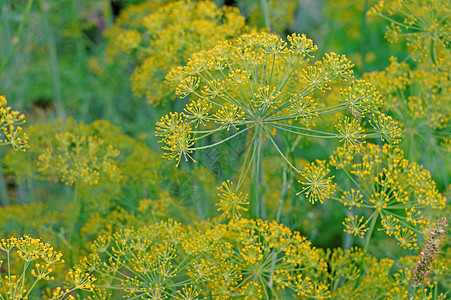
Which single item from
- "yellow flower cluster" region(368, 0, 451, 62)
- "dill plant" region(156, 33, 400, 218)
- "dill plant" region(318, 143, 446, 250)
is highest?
"yellow flower cluster" region(368, 0, 451, 62)

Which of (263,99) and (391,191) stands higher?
(263,99)

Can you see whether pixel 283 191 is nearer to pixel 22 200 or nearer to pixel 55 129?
pixel 55 129

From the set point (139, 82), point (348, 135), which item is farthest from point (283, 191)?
point (139, 82)

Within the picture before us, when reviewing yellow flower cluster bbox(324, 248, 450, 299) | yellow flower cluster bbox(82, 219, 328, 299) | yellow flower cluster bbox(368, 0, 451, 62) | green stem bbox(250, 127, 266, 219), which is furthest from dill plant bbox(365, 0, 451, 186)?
yellow flower cluster bbox(82, 219, 328, 299)

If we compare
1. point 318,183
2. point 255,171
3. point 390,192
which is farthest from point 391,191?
point 255,171

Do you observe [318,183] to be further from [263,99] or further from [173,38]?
[173,38]

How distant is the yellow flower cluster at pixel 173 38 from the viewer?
2482 millimetres

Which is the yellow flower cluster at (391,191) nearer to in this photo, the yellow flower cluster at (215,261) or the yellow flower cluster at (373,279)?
the yellow flower cluster at (373,279)

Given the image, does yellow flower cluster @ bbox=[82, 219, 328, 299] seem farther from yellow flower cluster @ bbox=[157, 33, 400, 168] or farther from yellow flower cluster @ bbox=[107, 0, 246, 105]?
yellow flower cluster @ bbox=[107, 0, 246, 105]

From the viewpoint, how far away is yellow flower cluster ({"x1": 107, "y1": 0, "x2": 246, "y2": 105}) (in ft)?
8.14

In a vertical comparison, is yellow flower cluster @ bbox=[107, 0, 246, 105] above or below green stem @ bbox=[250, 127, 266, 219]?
above

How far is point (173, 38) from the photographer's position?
255 cm

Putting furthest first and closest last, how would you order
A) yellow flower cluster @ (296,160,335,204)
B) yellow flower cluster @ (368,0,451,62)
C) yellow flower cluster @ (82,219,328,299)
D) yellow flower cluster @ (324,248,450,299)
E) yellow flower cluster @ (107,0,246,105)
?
yellow flower cluster @ (107,0,246,105), yellow flower cluster @ (368,0,451,62), yellow flower cluster @ (324,248,450,299), yellow flower cluster @ (82,219,328,299), yellow flower cluster @ (296,160,335,204)

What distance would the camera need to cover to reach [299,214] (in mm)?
2559
